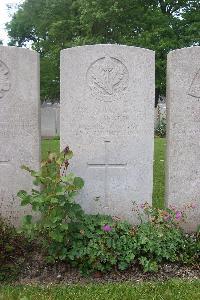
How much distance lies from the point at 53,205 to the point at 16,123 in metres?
1.28

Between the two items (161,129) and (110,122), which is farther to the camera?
(161,129)

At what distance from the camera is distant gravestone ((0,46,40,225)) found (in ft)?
15.2

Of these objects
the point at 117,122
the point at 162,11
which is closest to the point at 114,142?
the point at 117,122

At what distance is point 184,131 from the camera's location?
15.7 ft

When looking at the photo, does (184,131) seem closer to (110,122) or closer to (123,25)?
(110,122)

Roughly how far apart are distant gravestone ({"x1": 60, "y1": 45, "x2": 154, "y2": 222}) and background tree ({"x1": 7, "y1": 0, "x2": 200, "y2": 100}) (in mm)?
13871

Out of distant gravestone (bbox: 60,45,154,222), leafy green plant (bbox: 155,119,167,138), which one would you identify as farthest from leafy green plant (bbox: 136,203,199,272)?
leafy green plant (bbox: 155,119,167,138)

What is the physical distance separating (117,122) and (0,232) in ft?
5.81

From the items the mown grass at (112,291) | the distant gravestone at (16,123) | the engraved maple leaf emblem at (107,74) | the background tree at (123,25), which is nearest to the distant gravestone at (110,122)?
the engraved maple leaf emblem at (107,74)

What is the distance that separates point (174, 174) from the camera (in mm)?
4871

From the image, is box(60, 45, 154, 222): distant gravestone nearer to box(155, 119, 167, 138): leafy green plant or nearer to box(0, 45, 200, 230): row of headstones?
box(0, 45, 200, 230): row of headstones

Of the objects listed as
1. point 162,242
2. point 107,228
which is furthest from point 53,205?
point 162,242

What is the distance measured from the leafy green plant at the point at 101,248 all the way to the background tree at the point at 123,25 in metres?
14.9

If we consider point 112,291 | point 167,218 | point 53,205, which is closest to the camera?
point 112,291
